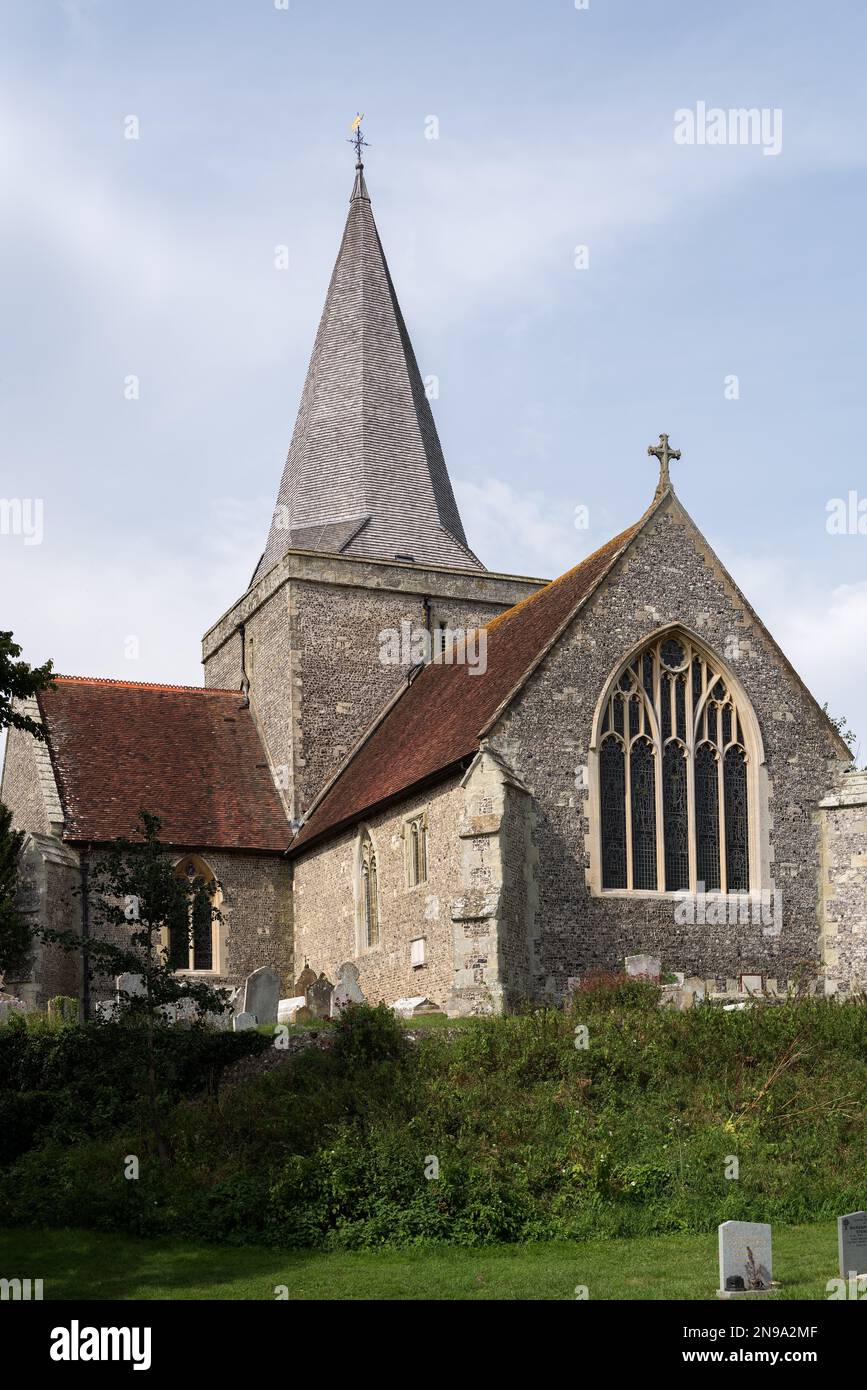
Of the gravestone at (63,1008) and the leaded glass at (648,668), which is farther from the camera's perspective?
the leaded glass at (648,668)

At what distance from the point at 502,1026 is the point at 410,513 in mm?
17704

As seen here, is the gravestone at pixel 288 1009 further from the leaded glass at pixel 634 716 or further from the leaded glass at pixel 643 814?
the leaded glass at pixel 634 716

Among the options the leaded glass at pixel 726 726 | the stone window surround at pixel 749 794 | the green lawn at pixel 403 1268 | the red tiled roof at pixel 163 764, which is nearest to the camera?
the green lawn at pixel 403 1268

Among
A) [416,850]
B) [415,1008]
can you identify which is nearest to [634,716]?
[416,850]

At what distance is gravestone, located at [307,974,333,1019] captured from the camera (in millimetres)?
23922

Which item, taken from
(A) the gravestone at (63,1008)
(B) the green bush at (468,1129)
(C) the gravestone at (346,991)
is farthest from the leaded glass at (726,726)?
(A) the gravestone at (63,1008)

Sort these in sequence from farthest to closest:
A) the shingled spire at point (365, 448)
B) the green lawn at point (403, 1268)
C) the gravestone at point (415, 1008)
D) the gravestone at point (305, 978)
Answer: the shingled spire at point (365, 448) < the gravestone at point (305, 978) < the gravestone at point (415, 1008) < the green lawn at point (403, 1268)

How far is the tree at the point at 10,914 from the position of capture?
2492 centimetres

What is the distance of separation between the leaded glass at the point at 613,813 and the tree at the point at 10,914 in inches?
341

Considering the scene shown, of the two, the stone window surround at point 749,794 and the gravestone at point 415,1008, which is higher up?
the stone window surround at point 749,794

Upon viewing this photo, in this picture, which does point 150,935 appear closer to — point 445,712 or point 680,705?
point 445,712

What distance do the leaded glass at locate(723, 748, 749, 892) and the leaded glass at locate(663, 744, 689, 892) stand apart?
2.33 feet

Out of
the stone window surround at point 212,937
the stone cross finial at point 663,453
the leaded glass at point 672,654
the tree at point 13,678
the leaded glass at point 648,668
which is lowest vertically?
the stone window surround at point 212,937
